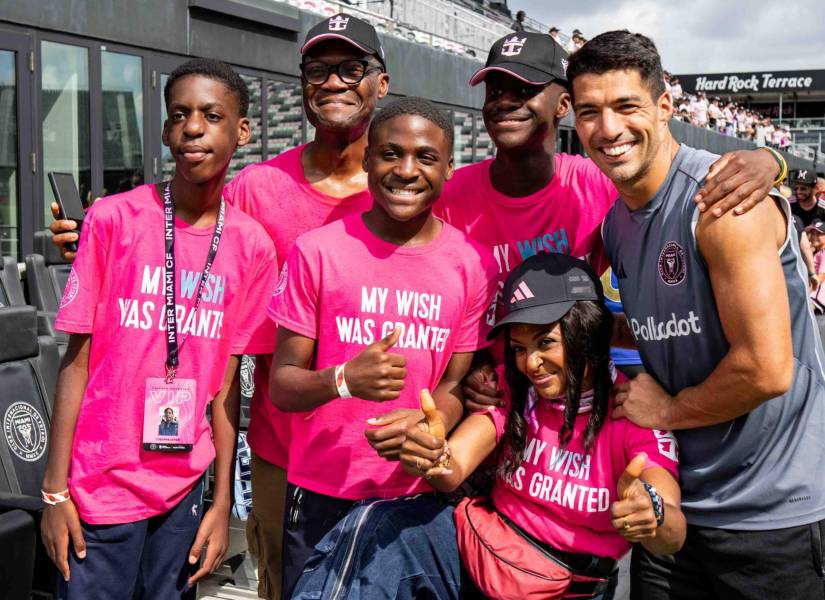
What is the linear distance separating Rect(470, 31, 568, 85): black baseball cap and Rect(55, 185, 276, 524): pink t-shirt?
3.77 ft

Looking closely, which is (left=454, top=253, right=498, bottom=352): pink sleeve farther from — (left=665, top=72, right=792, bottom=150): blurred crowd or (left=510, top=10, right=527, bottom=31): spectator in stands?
(left=665, top=72, right=792, bottom=150): blurred crowd

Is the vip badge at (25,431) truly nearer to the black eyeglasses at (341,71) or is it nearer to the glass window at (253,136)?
the black eyeglasses at (341,71)

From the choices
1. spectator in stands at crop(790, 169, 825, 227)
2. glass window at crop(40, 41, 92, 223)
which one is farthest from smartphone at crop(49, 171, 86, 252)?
spectator in stands at crop(790, 169, 825, 227)

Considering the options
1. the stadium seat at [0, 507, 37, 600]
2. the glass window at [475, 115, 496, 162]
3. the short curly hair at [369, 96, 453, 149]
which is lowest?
the stadium seat at [0, 507, 37, 600]

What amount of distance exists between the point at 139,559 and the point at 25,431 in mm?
1665

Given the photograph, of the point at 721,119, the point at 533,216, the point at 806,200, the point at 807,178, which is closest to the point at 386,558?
the point at 533,216

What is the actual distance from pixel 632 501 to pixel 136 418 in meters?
1.41

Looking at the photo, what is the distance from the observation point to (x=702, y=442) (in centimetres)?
234

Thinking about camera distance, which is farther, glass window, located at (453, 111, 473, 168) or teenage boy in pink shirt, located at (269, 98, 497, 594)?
glass window, located at (453, 111, 473, 168)

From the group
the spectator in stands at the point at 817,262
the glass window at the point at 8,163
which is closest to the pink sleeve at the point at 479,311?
the spectator in stands at the point at 817,262

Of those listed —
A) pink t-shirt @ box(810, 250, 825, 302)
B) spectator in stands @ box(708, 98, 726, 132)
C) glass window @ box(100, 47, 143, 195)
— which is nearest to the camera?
pink t-shirt @ box(810, 250, 825, 302)

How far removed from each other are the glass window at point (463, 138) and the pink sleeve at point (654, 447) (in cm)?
1651

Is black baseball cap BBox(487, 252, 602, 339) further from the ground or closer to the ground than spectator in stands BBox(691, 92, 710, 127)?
closer to the ground

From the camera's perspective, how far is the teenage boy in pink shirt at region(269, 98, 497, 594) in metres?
2.36
